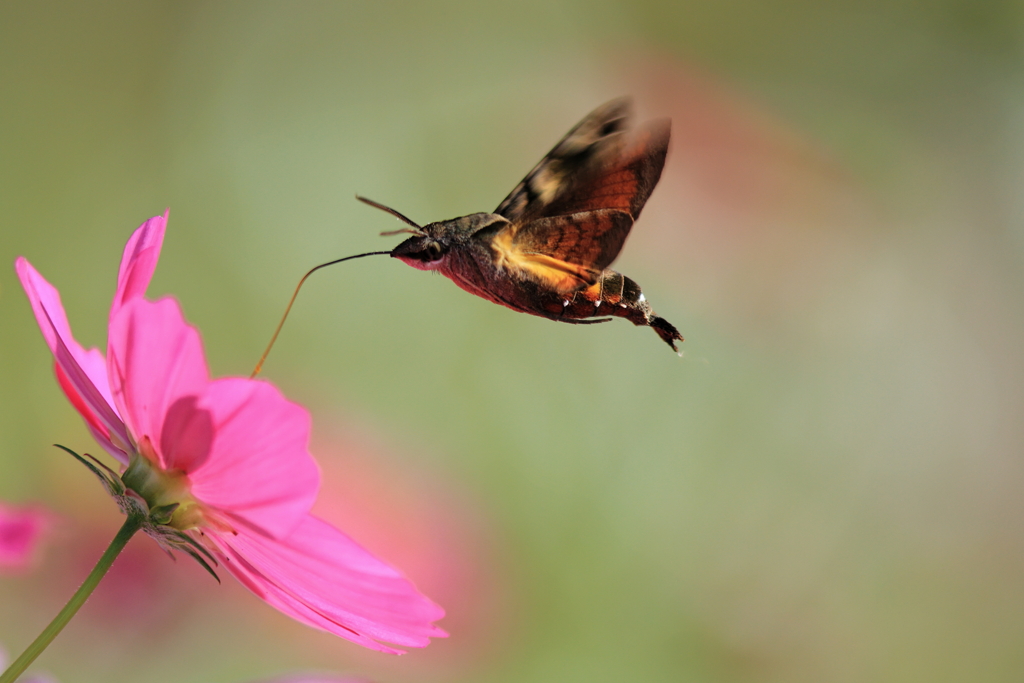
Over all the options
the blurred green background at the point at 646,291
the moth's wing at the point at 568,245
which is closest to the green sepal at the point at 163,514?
Answer: the moth's wing at the point at 568,245

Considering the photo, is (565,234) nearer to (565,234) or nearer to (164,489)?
(565,234)

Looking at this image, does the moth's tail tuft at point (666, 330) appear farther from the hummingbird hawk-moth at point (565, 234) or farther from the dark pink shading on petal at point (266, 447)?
the dark pink shading on petal at point (266, 447)

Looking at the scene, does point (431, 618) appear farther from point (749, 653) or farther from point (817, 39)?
point (817, 39)

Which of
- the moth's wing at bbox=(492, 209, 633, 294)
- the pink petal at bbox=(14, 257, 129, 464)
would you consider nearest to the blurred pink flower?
the pink petal at bbox=(14, 257, 129, 464)

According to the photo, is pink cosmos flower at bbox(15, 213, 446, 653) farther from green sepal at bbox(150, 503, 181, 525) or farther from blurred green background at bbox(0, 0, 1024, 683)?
blurred green background at bbox(0, 0, 1024, 683)

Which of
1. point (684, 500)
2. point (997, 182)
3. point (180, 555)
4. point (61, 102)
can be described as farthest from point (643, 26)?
point (180, 555)

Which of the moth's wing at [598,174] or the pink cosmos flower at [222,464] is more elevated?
the moth's wing at [598,174]
